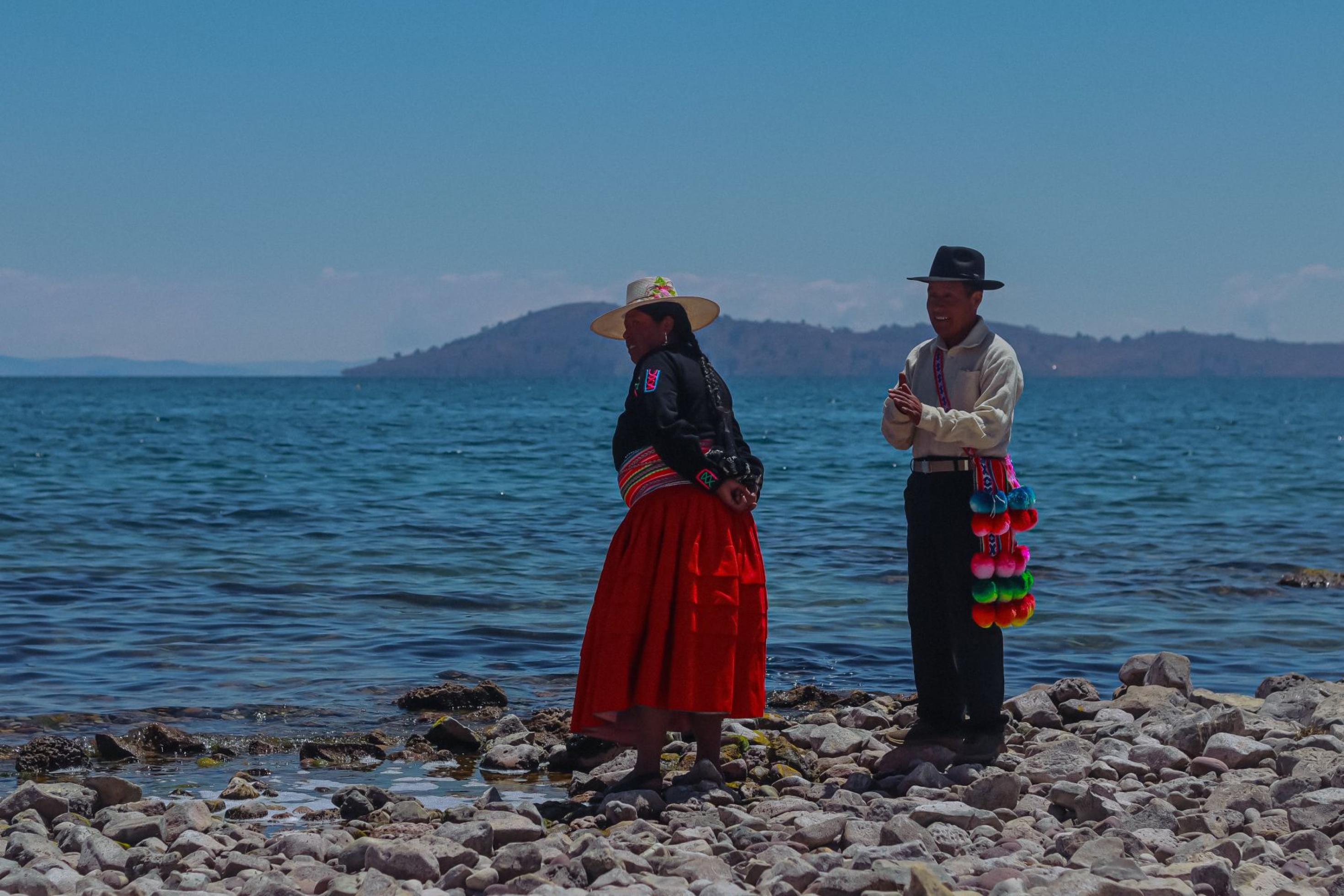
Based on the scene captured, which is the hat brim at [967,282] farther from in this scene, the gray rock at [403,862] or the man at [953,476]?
the gray rock at [403,862]

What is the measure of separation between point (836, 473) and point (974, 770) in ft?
76.5

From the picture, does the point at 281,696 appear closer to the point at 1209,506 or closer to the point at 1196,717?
the point at 1196,717

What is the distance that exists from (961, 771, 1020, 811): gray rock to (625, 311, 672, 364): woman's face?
2.12 metres

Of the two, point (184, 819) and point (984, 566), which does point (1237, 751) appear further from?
point (184, 819)

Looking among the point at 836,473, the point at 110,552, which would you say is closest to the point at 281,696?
the point at 110,552

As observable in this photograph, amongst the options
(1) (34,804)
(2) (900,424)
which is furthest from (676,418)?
(1) (34,804)

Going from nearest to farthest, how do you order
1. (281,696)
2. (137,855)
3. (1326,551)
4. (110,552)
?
(137,855)
(281,696)
(110,552)
(1326,551)

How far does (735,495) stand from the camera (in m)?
5.77

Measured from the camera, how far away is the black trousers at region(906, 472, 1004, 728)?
6016mm

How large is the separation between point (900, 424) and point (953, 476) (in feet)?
1.03

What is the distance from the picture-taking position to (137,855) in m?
4.90

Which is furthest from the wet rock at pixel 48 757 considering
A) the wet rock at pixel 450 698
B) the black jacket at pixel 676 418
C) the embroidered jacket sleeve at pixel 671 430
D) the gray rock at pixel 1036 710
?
the gray rock at pixel 1036 710

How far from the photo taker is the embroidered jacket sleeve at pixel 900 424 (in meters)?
5.89

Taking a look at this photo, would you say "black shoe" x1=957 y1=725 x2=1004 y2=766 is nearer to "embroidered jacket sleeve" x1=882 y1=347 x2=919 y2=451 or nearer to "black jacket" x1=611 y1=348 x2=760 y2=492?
"embroidered jacket sleeve" x1=882 y1=347 x2=919 y2=451
